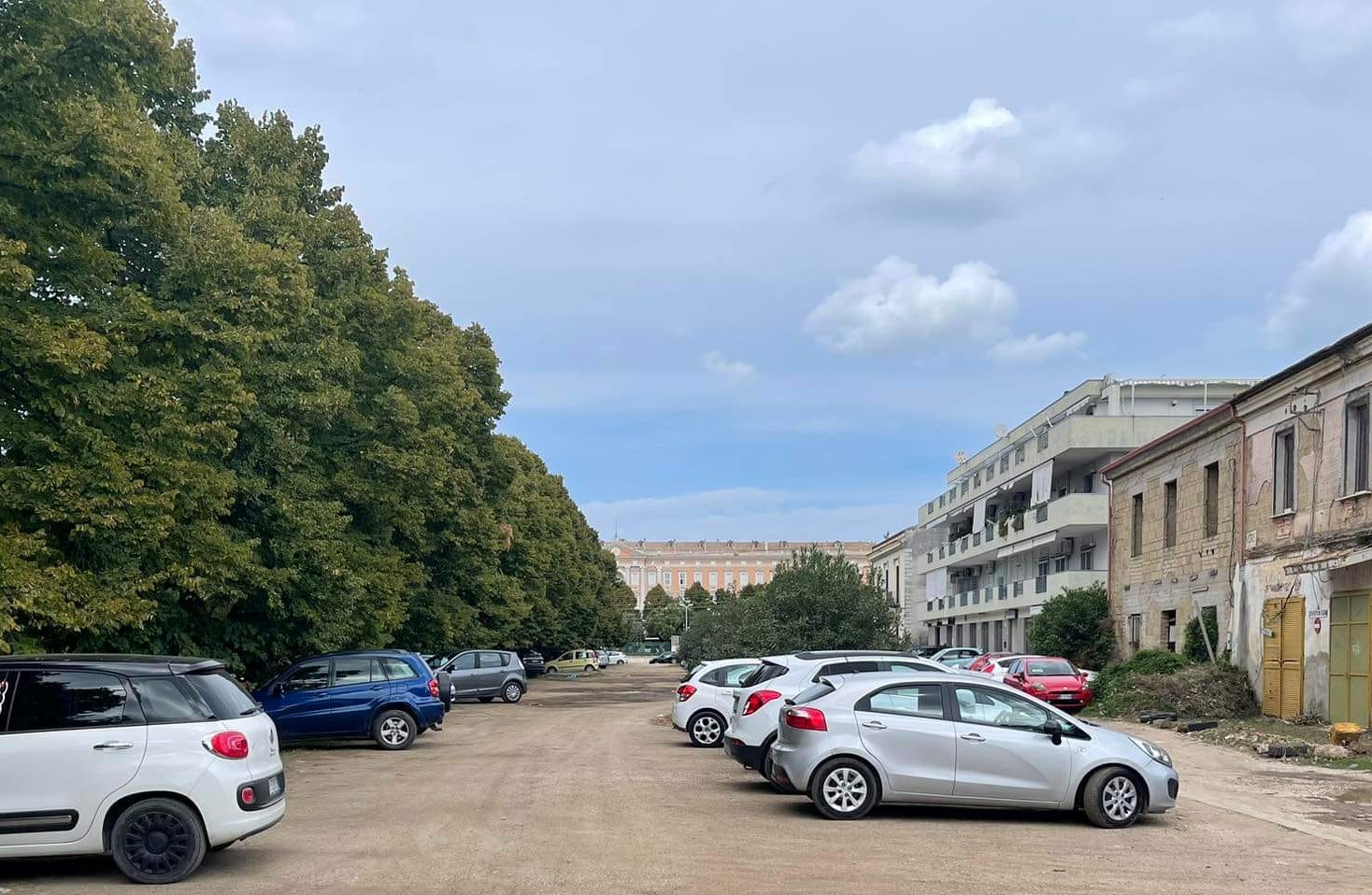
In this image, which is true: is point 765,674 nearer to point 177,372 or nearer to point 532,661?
point 177,372

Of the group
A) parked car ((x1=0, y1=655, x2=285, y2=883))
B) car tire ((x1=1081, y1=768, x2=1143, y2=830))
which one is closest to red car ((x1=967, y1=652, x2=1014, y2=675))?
car tire ((x1=1081, y1=768, x2=1143, y2=830))

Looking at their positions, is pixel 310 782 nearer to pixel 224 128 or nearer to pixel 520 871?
pixel 520 871

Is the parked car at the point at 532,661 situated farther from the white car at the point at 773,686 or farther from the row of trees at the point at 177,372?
the white car at the point at 773,686

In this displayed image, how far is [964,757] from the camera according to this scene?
13023 mm

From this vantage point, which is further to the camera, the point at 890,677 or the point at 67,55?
the point at 67,55

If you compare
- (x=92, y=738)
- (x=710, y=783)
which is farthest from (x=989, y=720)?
(x=92, y=738)

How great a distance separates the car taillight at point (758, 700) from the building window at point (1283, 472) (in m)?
15.0

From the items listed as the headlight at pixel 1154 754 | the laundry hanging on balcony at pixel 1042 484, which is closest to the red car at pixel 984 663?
the headlight at pixel 1154 754

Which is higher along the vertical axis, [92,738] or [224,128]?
[224,128]

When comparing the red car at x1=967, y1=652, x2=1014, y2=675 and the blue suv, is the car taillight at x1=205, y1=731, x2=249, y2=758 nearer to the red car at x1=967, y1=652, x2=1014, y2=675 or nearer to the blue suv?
the blue suv

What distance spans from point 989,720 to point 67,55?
14.4m

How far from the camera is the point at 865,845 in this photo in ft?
37.9

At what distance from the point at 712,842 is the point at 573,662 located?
79.0m

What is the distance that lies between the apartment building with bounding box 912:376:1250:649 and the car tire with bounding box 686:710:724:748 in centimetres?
2316
